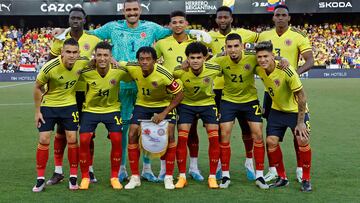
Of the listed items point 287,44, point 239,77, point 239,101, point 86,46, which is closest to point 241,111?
point 239,101

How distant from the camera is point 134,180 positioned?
6.34m

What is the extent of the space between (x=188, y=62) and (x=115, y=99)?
1024 mm

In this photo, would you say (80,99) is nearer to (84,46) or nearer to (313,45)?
(84,46)

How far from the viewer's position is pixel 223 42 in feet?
23.2

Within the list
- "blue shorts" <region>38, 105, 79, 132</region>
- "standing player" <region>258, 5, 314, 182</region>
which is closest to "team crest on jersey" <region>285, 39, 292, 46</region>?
"standing player" <region>258, 5, 314, 182</region>

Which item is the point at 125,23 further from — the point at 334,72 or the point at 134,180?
the point at 334,72

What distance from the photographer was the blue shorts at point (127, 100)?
696cm

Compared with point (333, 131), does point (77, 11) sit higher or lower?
higher

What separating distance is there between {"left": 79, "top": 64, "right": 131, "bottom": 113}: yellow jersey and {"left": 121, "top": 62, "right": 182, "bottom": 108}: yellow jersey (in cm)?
16

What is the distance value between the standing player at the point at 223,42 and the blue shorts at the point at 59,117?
1.99 metres

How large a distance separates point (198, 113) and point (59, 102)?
172cm

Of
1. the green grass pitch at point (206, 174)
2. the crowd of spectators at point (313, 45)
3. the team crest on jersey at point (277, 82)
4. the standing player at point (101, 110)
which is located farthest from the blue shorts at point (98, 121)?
the crowd of spectators at point (313, 45)

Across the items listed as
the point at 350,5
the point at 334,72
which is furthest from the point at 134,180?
the point at 350,5

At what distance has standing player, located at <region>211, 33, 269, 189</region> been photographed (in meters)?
6.44
